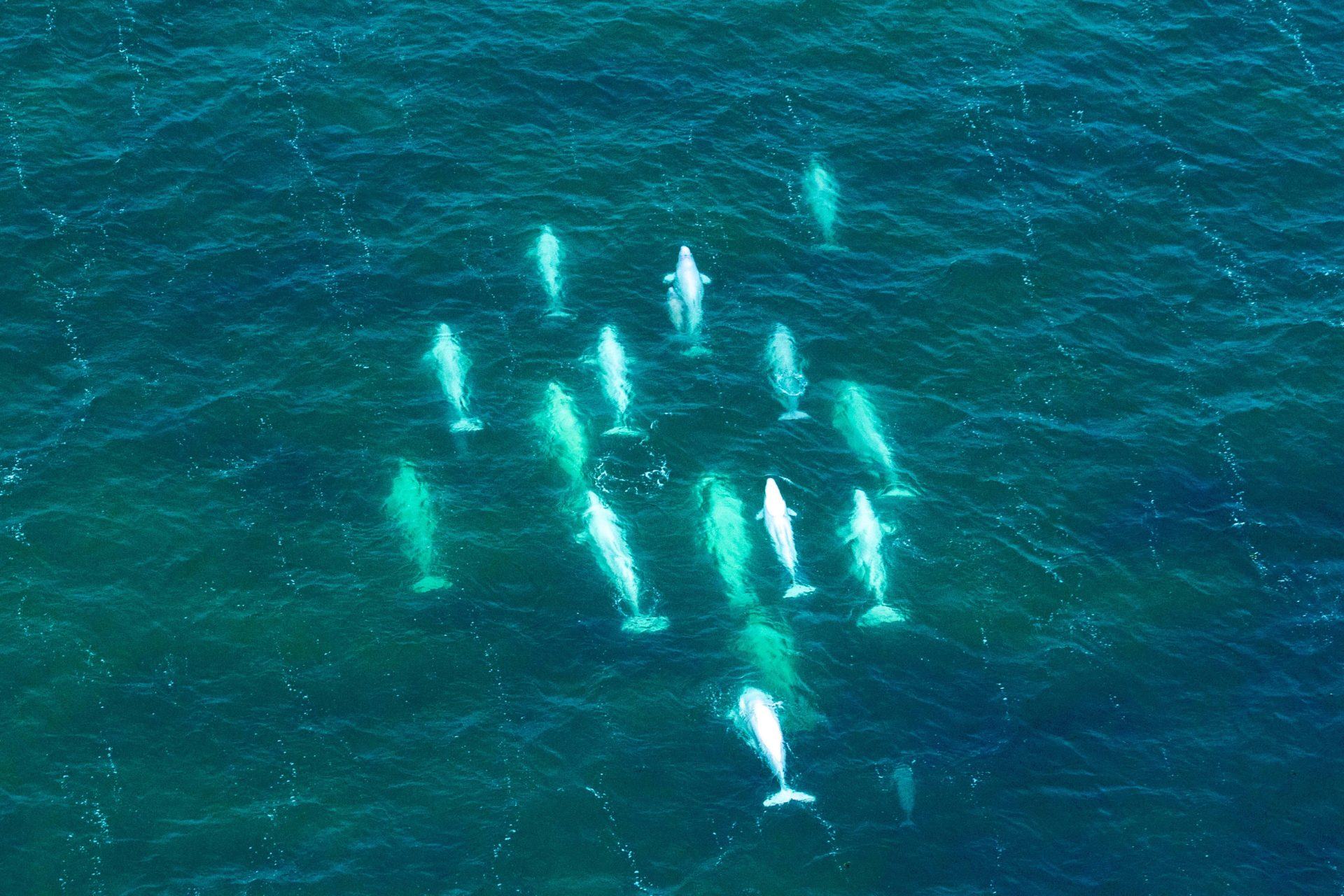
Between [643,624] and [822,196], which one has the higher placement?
[822,196]

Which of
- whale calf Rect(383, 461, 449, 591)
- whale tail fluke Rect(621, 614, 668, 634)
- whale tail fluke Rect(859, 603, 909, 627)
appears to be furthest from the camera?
whale calf Rect(383, 461, 449, 591)

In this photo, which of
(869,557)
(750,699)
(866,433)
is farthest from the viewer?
(866,433)

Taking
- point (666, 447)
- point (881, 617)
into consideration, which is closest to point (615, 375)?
point (666, 447)

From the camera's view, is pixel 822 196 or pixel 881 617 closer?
pixel 881 617

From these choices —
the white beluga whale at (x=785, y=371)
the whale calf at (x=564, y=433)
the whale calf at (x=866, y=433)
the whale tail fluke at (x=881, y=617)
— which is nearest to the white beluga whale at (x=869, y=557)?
the whale tail fluke at (x=881, y=617)

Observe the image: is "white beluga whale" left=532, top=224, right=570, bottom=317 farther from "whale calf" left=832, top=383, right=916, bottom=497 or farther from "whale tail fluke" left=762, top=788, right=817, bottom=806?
"whale tail fluke" left=762, top=788, right=817, bottom=806

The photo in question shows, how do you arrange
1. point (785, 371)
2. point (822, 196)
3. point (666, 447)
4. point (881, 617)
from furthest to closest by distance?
point (822, 196) < point (785, 371) < point (666, 447) < point (881, 617)

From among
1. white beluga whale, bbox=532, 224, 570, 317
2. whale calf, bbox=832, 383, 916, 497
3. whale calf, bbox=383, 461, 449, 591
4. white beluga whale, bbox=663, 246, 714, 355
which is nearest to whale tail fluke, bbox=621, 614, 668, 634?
whale calf, bbox=383, 461, 449, 591

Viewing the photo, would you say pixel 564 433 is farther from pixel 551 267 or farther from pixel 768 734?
pixel 768 734
